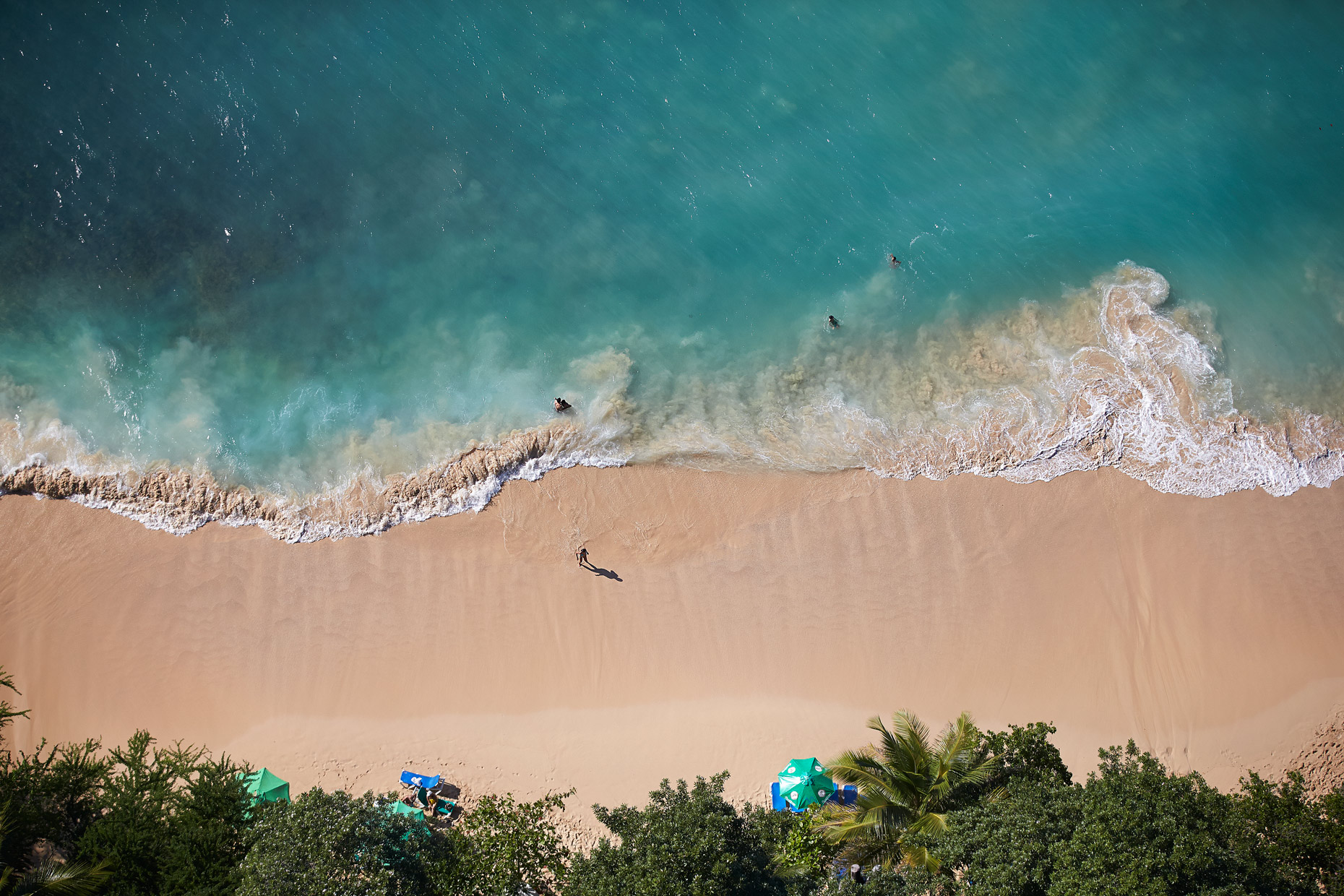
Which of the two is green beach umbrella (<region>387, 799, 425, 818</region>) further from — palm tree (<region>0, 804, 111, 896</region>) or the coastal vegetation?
palm tree (<region>0, 804, 111, 896</region>)

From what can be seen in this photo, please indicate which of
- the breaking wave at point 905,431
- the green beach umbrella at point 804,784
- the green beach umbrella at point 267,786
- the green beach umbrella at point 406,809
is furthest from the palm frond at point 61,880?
the green beach umbrella at point 804,784

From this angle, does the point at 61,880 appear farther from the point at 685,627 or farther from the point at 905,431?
the point at 905,431

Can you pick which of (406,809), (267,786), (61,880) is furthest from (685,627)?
(61,880)

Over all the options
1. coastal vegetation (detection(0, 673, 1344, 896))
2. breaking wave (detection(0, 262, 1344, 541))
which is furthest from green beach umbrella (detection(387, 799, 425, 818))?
breaking wave (detection(0, 262, 1344, 541))

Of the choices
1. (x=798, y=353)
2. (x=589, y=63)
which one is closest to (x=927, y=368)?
(x=798, y=353)

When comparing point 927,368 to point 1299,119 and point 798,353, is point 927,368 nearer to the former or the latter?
point 798,353

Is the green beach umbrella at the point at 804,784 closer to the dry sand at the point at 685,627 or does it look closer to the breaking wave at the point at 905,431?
the dry sand at the point at 685,627
